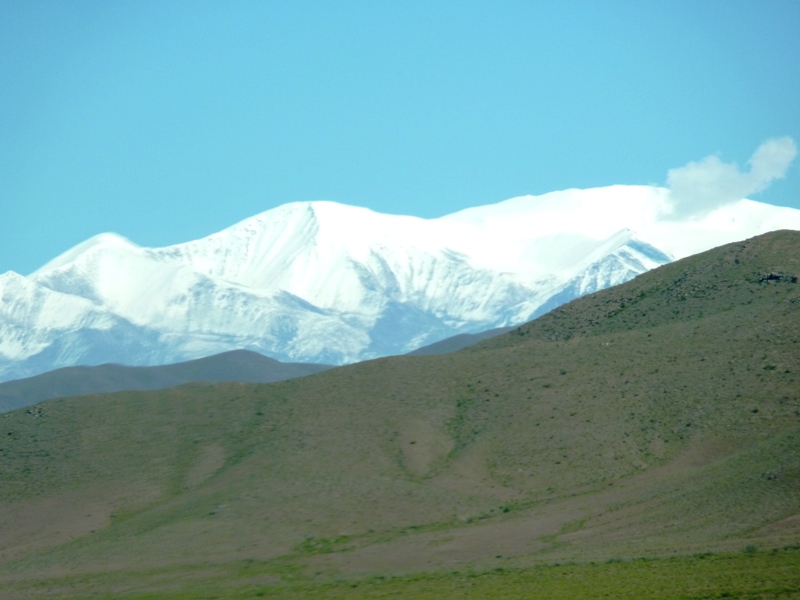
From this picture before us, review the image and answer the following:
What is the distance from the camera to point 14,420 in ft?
317

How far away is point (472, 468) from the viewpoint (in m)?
78.4

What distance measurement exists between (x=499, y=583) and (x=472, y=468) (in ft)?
91.7

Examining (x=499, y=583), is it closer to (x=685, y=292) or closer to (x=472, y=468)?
(x=472, y=468)

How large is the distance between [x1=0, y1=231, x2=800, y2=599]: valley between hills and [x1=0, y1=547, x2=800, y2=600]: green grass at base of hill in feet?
0.62

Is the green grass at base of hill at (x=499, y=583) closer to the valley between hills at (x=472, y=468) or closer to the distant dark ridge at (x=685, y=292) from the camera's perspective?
the valley between hills at (x=472, y=468)

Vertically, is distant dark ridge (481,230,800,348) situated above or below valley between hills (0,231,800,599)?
above

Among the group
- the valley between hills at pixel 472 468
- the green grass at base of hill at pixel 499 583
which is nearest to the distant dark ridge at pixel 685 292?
the valley between hills at pixel 472 468

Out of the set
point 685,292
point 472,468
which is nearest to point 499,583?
point 472,468

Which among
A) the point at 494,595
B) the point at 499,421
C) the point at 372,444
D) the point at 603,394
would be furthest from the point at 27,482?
the point at 494,595

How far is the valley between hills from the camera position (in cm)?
5500

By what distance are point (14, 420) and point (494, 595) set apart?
196 feet

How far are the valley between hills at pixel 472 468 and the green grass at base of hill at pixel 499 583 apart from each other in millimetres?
190

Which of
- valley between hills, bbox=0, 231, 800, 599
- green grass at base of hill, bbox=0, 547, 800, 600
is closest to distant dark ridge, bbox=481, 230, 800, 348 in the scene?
valley between hills, bbox=0, 231, 800, 599

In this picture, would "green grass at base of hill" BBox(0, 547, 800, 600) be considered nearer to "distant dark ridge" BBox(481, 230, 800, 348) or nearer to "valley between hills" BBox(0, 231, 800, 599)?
"valley between hills" BBox(0, 231, 800, 599)
